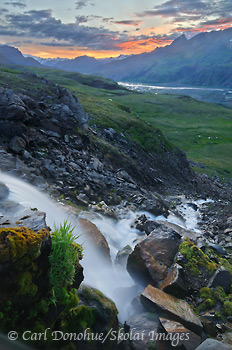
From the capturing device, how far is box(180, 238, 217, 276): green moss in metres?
11.2

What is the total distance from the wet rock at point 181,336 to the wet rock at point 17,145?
560 inches

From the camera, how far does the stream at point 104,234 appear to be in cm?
1013

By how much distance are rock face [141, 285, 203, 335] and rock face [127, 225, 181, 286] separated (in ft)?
3.97

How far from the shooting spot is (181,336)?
7910 mm

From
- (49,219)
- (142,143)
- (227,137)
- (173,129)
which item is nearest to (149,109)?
(173,129)

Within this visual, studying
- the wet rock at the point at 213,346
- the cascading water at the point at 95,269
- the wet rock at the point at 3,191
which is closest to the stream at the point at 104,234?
the cascading water at the point at 95,269

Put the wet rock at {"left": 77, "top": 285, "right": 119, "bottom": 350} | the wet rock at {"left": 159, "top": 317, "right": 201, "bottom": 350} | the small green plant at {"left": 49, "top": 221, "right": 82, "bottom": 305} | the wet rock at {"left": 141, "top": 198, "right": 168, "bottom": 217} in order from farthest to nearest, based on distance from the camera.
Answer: the wet rock at {"left": 141, "top": 198, "right": 168, "bottom": 217}, the wet rock at {"left": 159, "top": 317, "right": 201, "bottom": 350}, the wet rock at {"left": 77, "top": 285, "right": 119, "bottom": 350}, the small green plant at {"left": 49, "top": 221, "right": 82, "bottom": 305}

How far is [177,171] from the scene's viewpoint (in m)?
38.0

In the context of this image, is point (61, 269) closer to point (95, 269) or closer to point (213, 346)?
point (95, 269)

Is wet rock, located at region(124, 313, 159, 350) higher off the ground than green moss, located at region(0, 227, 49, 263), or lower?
lower

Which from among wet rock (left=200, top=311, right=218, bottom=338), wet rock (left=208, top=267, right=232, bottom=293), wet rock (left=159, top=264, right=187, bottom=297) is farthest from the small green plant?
wet rock (left=208, top=267, right=232, bottom=293)

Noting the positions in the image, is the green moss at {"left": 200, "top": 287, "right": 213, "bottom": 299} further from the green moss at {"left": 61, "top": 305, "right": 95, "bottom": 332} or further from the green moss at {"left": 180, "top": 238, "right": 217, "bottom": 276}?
the green moss at {"left": 61, "top": 305, "right": 95, "bottom": 332}

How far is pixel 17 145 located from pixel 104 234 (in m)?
8.98

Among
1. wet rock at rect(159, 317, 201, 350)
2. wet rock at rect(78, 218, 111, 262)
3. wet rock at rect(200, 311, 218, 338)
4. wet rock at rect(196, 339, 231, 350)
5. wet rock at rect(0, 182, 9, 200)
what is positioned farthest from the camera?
wet rock at rect(78, 218, 111, 262)
